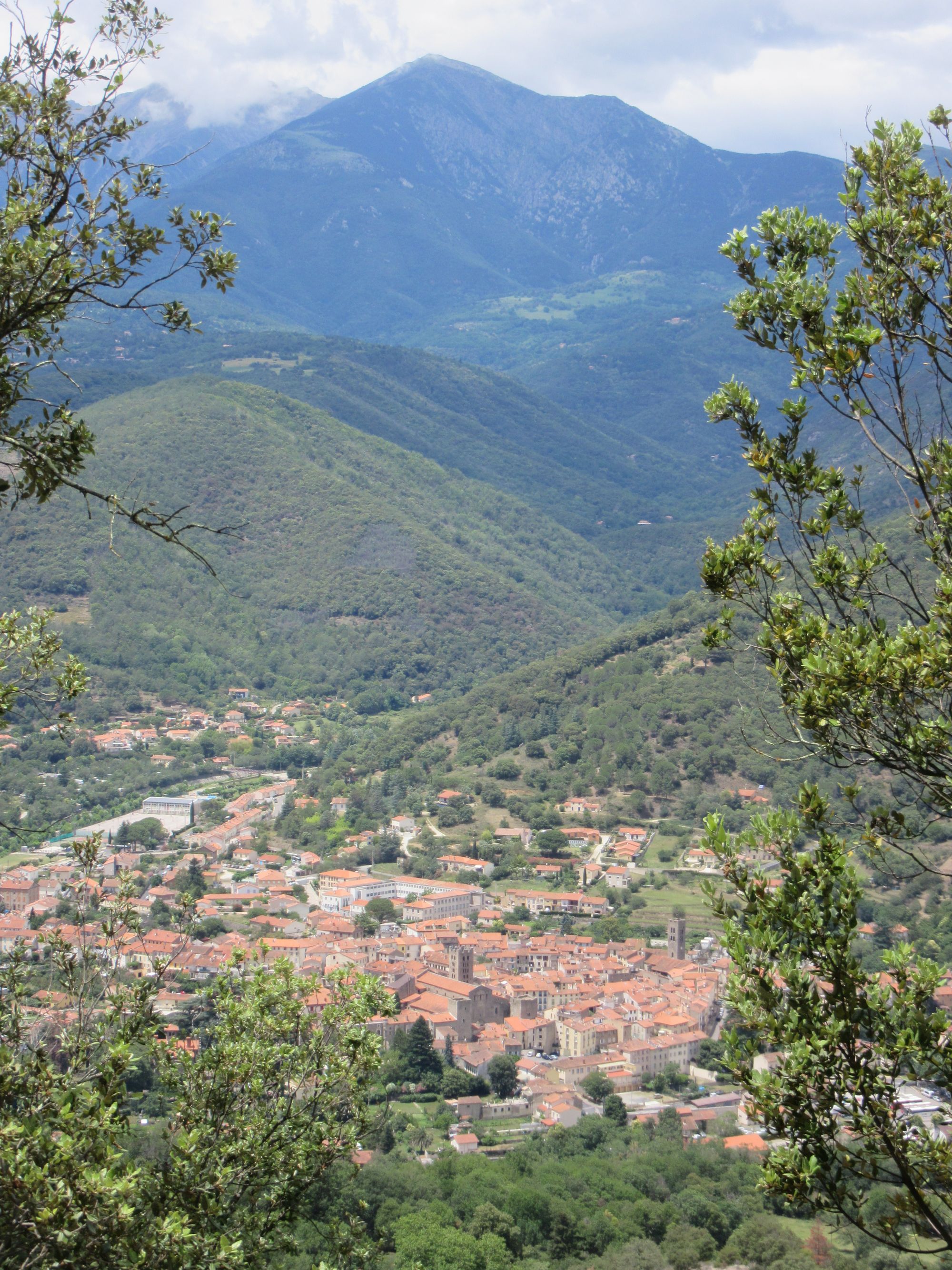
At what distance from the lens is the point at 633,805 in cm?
3953

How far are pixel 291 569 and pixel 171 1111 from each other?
6444cm

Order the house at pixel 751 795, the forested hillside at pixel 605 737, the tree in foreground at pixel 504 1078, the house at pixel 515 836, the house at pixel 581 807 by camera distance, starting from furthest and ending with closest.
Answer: the house at pixel 581 807
the forested hillside at pixel 605 737
the house at pixel 515 836
the house at pixel 751 795
the tree in foreground at pixel 504 1078

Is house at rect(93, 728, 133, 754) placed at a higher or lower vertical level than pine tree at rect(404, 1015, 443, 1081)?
higher

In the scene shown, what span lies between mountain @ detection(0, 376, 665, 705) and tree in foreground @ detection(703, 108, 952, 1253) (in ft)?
163

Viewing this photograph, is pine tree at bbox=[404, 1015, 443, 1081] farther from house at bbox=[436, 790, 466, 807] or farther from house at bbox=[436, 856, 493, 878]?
house at bbox=[436, 790, 466, 807]

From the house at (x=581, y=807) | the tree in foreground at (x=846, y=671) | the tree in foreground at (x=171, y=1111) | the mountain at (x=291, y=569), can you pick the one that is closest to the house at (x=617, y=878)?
the house at (x=581, y=807)

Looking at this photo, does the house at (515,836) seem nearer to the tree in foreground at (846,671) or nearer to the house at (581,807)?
the house at (581,807)

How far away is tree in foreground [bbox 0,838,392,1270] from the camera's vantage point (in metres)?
3.31

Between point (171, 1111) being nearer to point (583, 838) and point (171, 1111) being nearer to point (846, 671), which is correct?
point (846, 671)

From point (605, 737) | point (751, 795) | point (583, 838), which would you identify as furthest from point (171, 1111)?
point (605, 737)

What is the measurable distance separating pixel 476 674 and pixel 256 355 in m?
53.6

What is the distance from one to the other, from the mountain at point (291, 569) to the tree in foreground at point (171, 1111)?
47.5 metres

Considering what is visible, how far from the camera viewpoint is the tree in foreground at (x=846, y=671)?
3.06 metres

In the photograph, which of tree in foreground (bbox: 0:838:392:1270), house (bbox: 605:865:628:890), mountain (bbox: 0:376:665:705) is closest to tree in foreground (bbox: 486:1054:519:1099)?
house (bbox: 605:865:628:890)
